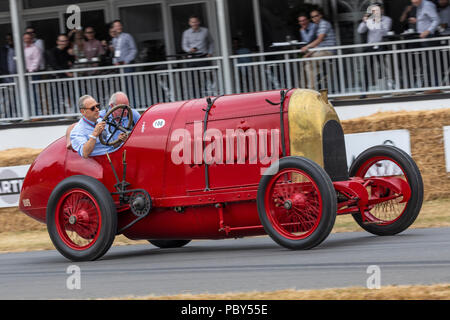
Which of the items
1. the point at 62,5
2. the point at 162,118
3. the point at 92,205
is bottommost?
the point at 92,205

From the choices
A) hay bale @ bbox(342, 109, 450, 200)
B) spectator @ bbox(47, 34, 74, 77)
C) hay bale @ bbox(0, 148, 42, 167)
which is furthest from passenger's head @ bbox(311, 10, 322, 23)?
hay bale @ bbox(0, 148, 42, 167)

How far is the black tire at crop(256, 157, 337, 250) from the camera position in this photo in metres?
7.10

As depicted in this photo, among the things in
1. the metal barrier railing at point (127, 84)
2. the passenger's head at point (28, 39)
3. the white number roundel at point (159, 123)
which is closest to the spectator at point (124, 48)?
the metal barrier railing at point (127, 84)

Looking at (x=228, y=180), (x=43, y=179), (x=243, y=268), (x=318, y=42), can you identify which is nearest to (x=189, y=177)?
(x=228, y=180)

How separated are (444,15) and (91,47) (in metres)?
6.30

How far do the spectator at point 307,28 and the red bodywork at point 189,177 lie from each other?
603cm

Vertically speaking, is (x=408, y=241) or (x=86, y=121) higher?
(x=86, y=121)

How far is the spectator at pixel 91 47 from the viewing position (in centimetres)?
1538

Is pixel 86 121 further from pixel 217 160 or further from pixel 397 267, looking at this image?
pixel 397 267

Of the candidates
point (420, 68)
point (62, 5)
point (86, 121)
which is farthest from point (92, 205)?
point (62, 5)

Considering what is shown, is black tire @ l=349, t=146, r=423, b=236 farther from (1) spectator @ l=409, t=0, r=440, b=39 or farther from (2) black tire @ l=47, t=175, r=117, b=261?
(1) spectator @ l=409, t=0, r=440, b=39
